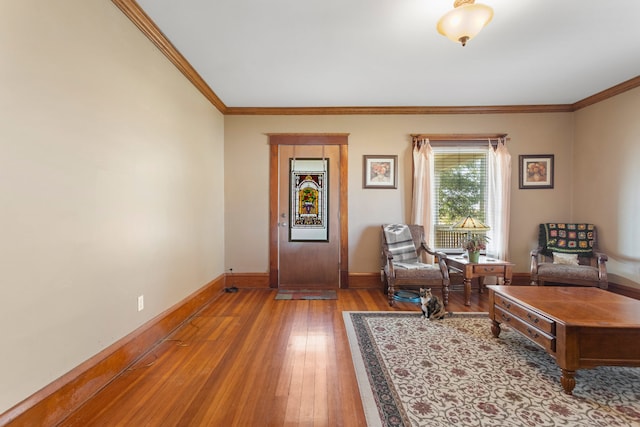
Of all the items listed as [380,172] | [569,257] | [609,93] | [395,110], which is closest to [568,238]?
[569,257]

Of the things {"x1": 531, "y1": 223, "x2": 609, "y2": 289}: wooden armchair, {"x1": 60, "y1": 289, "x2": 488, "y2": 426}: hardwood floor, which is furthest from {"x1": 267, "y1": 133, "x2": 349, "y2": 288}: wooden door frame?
{"x1": 531, "y1": 223, "x2": 609, "y2": 289}: wooden armchair

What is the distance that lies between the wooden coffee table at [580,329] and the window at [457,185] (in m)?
2.08

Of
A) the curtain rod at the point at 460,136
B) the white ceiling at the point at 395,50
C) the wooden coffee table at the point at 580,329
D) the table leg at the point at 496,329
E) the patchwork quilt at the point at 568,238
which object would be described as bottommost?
the table leg at the point at 496,329

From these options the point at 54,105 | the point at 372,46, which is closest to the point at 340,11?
the point at 372,46

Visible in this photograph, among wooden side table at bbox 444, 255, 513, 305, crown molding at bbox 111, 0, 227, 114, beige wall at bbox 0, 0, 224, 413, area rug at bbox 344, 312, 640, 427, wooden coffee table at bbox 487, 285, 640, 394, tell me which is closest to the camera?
beige wall at bbox 0, 0, 224, 413

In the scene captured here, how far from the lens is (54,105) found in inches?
60.7

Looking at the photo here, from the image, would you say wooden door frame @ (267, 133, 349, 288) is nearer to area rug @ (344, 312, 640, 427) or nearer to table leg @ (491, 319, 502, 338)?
area rug @ (344, 312, 640, 427)

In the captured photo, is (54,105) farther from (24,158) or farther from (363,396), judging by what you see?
(363,396)

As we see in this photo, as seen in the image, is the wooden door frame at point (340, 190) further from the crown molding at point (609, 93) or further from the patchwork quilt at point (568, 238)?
the crown molding at point (609, 93)

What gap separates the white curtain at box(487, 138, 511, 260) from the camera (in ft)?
13.5

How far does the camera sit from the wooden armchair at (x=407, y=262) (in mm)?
3402

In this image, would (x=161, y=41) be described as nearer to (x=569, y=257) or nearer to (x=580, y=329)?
(x=580, y=329)

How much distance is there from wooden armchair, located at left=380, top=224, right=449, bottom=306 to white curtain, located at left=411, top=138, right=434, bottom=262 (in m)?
0.21

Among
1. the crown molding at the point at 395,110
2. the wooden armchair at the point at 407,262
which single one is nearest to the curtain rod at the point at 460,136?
the crown molding at the point at 395,110
